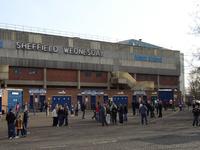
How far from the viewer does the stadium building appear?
61091 millimetres

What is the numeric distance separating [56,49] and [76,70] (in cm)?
533

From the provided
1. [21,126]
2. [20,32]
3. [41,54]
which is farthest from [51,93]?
[21,126]

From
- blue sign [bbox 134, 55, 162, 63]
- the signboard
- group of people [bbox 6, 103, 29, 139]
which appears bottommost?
group of people [bbox 6, 103, 29, 139]

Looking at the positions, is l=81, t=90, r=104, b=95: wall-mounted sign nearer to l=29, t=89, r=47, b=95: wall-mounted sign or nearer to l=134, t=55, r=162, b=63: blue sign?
l=29, t=89, r=47, b=95: wall-mounted sign

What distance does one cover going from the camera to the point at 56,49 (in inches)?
2601

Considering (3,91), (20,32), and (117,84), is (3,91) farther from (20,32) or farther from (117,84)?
(117,84)

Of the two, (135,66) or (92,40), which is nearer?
(92,40)

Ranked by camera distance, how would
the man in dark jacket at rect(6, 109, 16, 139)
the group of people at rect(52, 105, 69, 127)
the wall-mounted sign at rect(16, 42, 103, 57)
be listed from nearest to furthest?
the man in dark jacket at rect(6, 109, 16, 139)
the group of people at rect(52, 105, 69, 127)
the wall-mounted sign at rect(16, 42, 103, 57)

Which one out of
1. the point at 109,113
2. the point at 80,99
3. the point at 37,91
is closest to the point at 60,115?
the point at 109,113

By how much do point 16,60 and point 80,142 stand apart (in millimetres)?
42705

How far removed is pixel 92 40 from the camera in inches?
2815

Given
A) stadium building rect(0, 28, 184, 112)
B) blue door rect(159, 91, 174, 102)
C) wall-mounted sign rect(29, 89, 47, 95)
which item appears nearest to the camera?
stadium building rect(0, 28, 184, 112)

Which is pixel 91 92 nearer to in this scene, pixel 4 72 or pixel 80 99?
pixel 80 99

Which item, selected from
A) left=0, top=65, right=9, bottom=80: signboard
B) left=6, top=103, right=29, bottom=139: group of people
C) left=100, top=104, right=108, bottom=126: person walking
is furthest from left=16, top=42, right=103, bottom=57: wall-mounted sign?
left=6, top=103, right=29, bottom=139: group of people
